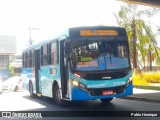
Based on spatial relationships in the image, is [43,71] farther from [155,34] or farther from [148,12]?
[155,34]

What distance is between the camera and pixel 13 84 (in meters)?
20.9

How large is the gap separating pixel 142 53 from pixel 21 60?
1233 cm

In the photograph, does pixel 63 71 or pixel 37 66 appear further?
pixel 37 66

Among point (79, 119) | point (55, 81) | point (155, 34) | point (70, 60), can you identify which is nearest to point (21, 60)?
point (55, 81)

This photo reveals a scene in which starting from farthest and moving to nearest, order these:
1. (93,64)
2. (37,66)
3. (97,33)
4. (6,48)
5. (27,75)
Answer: (27,75) < (37,66) < (97,33) < (93,64) < (6,48)

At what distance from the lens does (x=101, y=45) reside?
35.0ft

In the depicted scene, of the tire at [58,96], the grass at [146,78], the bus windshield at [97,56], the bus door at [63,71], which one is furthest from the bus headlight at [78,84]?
the grass at [146,78]

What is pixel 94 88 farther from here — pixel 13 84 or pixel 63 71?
pixel 13 84

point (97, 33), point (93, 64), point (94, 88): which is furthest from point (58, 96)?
point (97, 33)

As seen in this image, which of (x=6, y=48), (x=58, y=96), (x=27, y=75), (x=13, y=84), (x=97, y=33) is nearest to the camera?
(x=6, y=48)

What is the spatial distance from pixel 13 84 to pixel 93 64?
11522 millimetres

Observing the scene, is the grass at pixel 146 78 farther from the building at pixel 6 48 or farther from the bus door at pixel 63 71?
the building at pixel 6 48

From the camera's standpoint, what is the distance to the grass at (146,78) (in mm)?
21742

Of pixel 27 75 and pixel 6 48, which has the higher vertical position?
pixel 6 48
